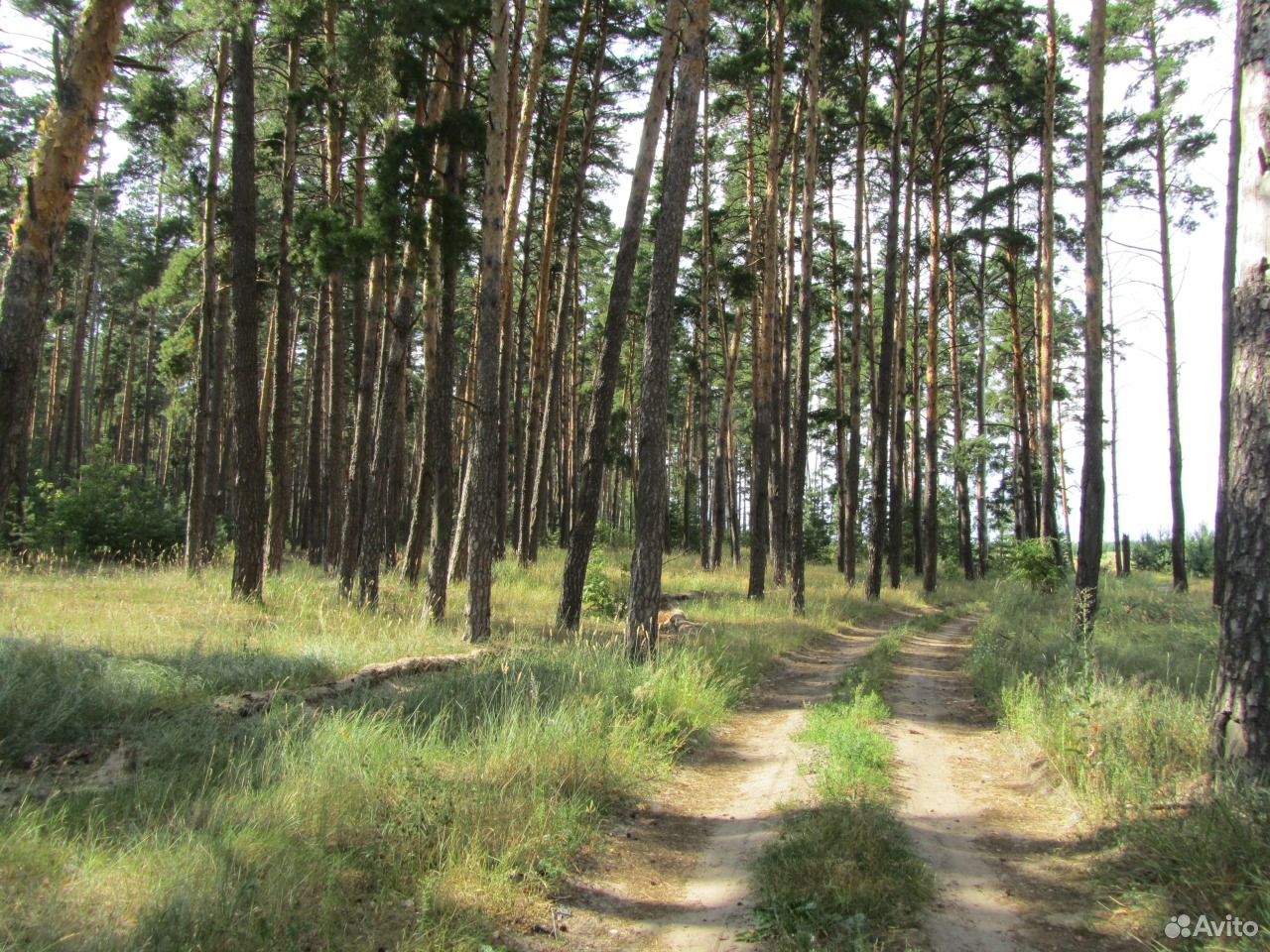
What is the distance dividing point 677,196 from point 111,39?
567 centimetres

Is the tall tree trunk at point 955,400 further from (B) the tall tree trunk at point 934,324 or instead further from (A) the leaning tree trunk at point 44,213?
(A) the leaning tree trunk at point 44,213

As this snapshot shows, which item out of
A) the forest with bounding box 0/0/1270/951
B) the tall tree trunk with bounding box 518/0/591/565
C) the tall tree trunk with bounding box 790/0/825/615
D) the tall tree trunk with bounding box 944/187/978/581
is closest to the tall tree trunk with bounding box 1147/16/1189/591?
the forest with bounding box 0/0/1270/951

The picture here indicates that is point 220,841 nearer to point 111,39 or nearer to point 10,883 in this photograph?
point 10,883

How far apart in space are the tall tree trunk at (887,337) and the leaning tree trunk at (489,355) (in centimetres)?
1181

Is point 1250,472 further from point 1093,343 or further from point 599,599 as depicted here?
point 599,599

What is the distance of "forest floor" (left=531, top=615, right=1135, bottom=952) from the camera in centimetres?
372

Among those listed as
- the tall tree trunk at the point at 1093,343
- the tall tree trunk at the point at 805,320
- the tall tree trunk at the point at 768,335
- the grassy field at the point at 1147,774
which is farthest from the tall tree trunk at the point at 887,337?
the grassy field at the point at 1147,774

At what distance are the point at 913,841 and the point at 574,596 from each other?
6.91m

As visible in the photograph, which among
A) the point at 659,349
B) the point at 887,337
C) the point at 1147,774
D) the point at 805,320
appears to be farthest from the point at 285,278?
the point at 1147,774

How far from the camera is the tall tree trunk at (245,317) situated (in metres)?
11.3

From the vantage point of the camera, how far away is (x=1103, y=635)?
35.0 feet

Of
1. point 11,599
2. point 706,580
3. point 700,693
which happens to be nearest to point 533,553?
point 706,580

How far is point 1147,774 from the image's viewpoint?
4902mm

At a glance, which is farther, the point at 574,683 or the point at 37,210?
the point at 574,683
